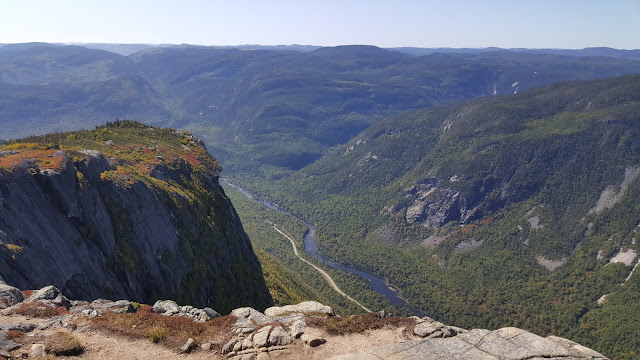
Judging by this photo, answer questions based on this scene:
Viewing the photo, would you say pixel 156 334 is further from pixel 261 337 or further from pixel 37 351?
pixel 261 337

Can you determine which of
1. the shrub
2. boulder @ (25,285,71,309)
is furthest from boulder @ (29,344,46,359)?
boulder @ (25,285,71,309)

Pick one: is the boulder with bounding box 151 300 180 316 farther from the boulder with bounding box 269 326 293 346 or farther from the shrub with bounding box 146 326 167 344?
the boulder with bounding box 269 326 293 346

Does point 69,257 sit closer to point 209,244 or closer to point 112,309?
point 112,309

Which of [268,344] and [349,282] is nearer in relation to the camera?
[268,344]

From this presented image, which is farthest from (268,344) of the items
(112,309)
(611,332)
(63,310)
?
(611,332)

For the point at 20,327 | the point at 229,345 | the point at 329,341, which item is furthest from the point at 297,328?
the point at 20,327
